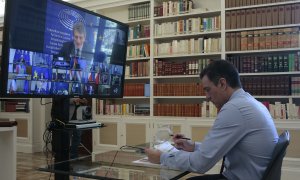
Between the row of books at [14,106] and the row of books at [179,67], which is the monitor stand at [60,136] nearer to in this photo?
the row of books at [179,67]

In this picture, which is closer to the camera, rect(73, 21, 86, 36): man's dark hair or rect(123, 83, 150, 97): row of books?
rect(73, 21, 86, 36): man's dark hair

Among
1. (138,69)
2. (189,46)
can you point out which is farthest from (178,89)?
(138,69)

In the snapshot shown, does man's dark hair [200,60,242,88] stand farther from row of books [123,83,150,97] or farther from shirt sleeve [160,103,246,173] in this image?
row of books [123,83,150,97]

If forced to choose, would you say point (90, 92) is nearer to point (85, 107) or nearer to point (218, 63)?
point (85, 107)

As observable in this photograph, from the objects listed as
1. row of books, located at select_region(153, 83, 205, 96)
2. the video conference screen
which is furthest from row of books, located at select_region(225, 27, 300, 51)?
the video conference screen

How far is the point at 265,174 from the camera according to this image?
1.49 metres

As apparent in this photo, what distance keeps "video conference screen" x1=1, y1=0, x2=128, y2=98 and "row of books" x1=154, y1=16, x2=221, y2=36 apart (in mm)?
2324

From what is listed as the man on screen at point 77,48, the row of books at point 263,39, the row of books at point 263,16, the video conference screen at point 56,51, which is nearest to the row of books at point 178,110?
the row of books at point 263,39

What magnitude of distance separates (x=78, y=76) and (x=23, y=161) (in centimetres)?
391

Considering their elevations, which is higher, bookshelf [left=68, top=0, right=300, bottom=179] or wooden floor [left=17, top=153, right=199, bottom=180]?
bookshelf [left=68, top=0, right=300, bottom=179]

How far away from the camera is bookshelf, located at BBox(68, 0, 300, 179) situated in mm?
4383

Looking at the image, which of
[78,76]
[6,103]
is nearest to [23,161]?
[6,103]

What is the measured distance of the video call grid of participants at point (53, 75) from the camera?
1934 mm

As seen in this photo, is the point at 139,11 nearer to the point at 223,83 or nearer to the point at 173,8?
the point at 173,8
